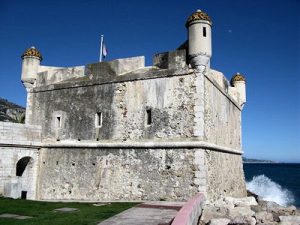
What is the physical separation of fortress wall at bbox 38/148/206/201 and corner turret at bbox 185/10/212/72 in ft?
9.91

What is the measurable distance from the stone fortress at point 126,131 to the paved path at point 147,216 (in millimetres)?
1840

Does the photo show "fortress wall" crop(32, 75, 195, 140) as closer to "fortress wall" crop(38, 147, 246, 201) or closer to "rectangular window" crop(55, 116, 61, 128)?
"rectangular window" crop(55, 116, 61, 128)

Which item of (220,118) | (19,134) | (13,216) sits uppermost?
(220,118)

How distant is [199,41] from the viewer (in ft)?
40.2

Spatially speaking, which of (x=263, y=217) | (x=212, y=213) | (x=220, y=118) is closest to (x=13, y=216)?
(x=212, y=213)

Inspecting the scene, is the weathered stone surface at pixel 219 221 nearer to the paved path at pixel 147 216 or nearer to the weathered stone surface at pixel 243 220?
the weathered stone surface at pixel 243 220

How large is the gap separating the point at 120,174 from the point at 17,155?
450 centimetres

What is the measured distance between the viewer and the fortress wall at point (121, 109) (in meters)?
12.5

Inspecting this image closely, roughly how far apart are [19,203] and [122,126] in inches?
177

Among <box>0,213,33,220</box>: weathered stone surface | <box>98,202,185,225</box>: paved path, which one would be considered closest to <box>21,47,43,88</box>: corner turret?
<box>0,213,33,220</box>: weathered stone surface

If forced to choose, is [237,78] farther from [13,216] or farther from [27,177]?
[13,216]

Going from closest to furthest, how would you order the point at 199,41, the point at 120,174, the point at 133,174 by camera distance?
the point at 199,41
the point at 133,174
the point at 120,174

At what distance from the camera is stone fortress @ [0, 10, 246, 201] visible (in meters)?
12.2

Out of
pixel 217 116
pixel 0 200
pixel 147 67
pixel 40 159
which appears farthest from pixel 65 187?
pixel 217 116
